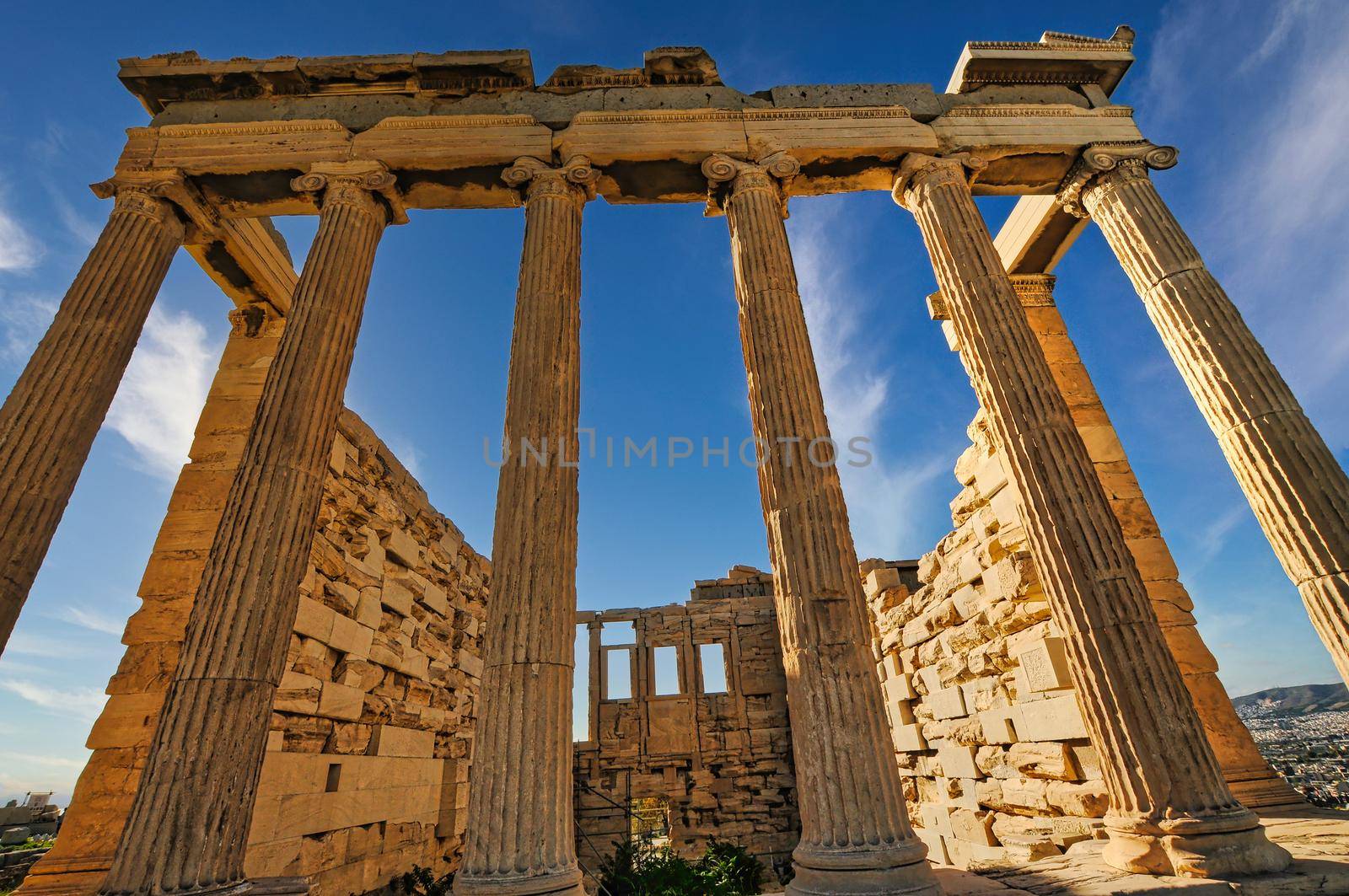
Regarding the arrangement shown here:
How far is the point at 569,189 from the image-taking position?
9047mm

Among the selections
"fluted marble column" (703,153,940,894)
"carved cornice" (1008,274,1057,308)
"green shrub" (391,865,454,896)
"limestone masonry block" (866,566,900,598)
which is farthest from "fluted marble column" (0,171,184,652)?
"carved cornice" (1008,274,1057,308)

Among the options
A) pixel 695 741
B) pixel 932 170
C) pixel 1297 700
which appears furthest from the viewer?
pixel 1297 700

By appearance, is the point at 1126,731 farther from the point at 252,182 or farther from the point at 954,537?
the point at 252,182

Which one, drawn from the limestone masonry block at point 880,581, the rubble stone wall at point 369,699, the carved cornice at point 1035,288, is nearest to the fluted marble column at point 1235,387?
the carved cornice at point 1035,288

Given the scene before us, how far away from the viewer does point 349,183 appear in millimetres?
8984

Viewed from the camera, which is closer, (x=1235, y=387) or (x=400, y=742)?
(x=1235, y=387)

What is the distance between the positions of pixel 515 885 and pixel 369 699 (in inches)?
199

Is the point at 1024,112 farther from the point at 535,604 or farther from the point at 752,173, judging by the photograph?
the point at 535,604

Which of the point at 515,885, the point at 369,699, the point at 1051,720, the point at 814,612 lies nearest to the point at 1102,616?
the point at 1051,720

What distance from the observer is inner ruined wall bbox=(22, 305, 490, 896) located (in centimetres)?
696

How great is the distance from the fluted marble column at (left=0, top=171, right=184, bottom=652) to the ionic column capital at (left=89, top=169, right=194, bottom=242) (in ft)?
0.04

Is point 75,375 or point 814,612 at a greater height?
point 75,375

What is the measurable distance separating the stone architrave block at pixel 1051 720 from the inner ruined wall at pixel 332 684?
8.59 metres

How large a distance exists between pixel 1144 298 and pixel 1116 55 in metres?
4.42
